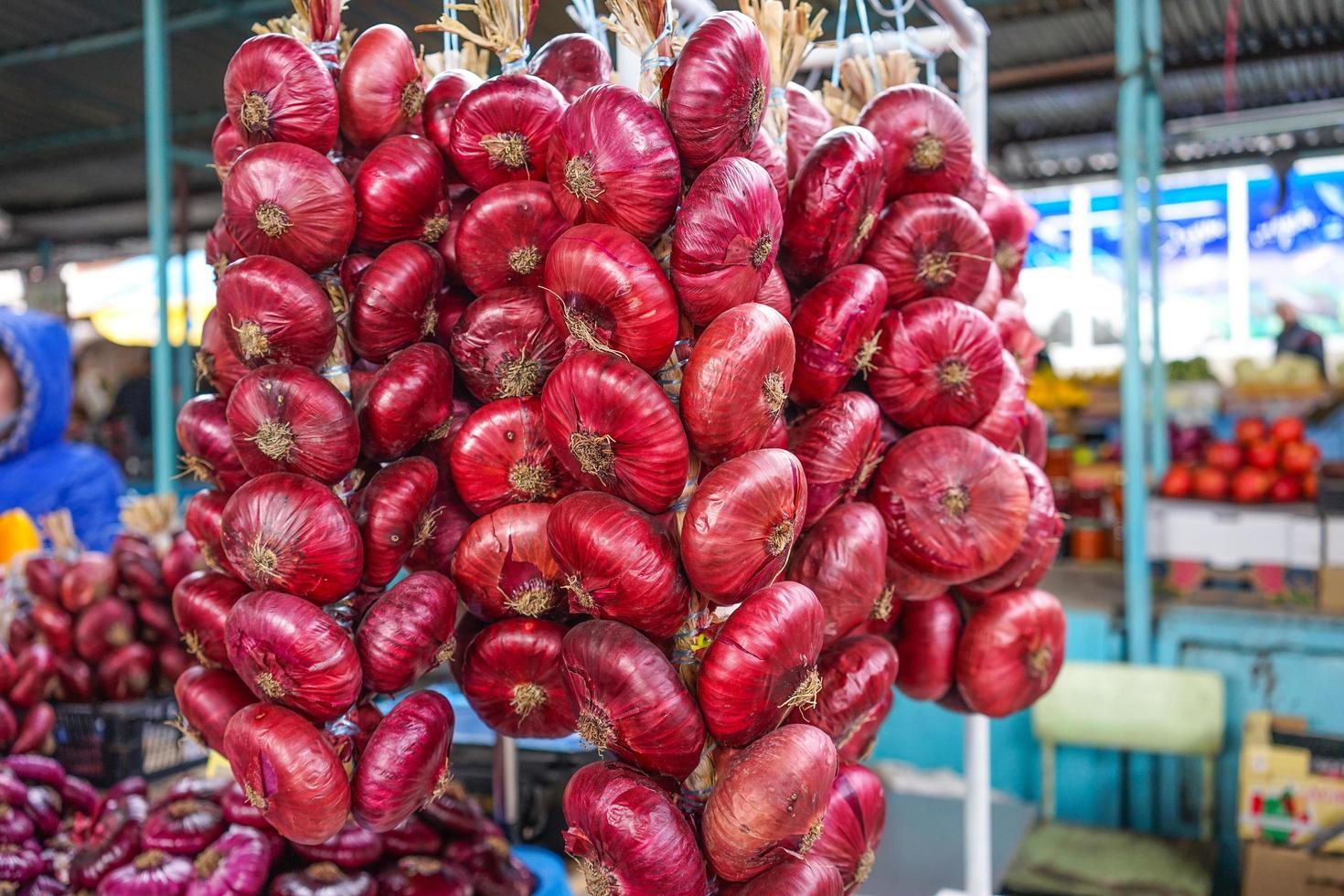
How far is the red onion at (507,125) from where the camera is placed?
1.12 metres

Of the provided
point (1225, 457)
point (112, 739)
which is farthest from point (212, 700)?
point (1225, 457)

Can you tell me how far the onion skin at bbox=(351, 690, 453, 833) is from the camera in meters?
1.07

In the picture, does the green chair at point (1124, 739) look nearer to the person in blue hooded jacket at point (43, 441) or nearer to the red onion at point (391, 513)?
the red onion at point (391, 513)

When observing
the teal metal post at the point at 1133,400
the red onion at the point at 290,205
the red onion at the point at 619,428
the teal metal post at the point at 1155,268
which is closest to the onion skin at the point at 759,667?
the red onion at the point at 619,428

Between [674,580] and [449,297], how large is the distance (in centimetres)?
48

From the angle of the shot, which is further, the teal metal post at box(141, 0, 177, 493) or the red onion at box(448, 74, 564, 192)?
the teal metal post at box(141, 0, 177, 493)

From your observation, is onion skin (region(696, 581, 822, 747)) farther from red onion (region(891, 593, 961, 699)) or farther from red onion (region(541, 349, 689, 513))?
red onion (region(891, 593, 961, 699))

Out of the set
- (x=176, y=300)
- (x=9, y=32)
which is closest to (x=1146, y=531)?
(x=9, y=32)

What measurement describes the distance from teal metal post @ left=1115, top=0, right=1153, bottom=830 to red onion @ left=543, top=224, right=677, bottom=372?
3.67 meters

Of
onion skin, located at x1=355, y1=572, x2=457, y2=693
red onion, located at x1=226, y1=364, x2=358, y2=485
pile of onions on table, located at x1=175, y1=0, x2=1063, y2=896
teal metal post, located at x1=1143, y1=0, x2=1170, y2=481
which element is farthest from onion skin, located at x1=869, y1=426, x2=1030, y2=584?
teal metal post, located at x1=1143, y1=0, x2=1170, y2=481

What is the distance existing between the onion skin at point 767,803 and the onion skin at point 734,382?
0.89ft

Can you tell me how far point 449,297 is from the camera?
4.08 ft

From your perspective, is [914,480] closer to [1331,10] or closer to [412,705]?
[412,705]

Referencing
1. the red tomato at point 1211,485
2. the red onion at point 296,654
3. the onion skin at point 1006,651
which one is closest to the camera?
the red onion at point 296,654
